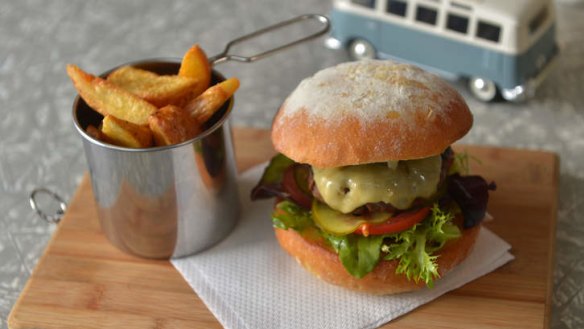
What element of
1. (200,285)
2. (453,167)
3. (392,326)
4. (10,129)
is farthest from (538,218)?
(10,129)

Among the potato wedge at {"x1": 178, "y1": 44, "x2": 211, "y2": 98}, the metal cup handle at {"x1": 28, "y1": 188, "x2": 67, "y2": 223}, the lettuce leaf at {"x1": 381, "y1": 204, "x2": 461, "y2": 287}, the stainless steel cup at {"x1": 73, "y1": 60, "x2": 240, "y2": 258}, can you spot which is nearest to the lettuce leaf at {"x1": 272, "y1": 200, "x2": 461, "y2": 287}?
the lettuce leaf at {"x1": 381, "y1": 204, "x2": 461, "y2": 287}

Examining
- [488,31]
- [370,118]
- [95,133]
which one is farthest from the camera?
[488,31]

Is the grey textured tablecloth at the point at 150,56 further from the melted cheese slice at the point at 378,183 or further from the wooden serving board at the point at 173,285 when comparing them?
the melted cheese slice at the point at 378,183

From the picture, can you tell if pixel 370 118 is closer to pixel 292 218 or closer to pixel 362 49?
pixel 292 218

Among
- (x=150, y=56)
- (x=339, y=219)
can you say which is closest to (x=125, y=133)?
(x=339, y=219)

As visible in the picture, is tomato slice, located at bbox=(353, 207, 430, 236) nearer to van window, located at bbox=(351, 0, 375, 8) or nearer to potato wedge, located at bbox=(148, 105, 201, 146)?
potato wedge, located at bbox=(148, 105, 201, 146)

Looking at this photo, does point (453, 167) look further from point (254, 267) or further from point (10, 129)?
point (10, 129)
